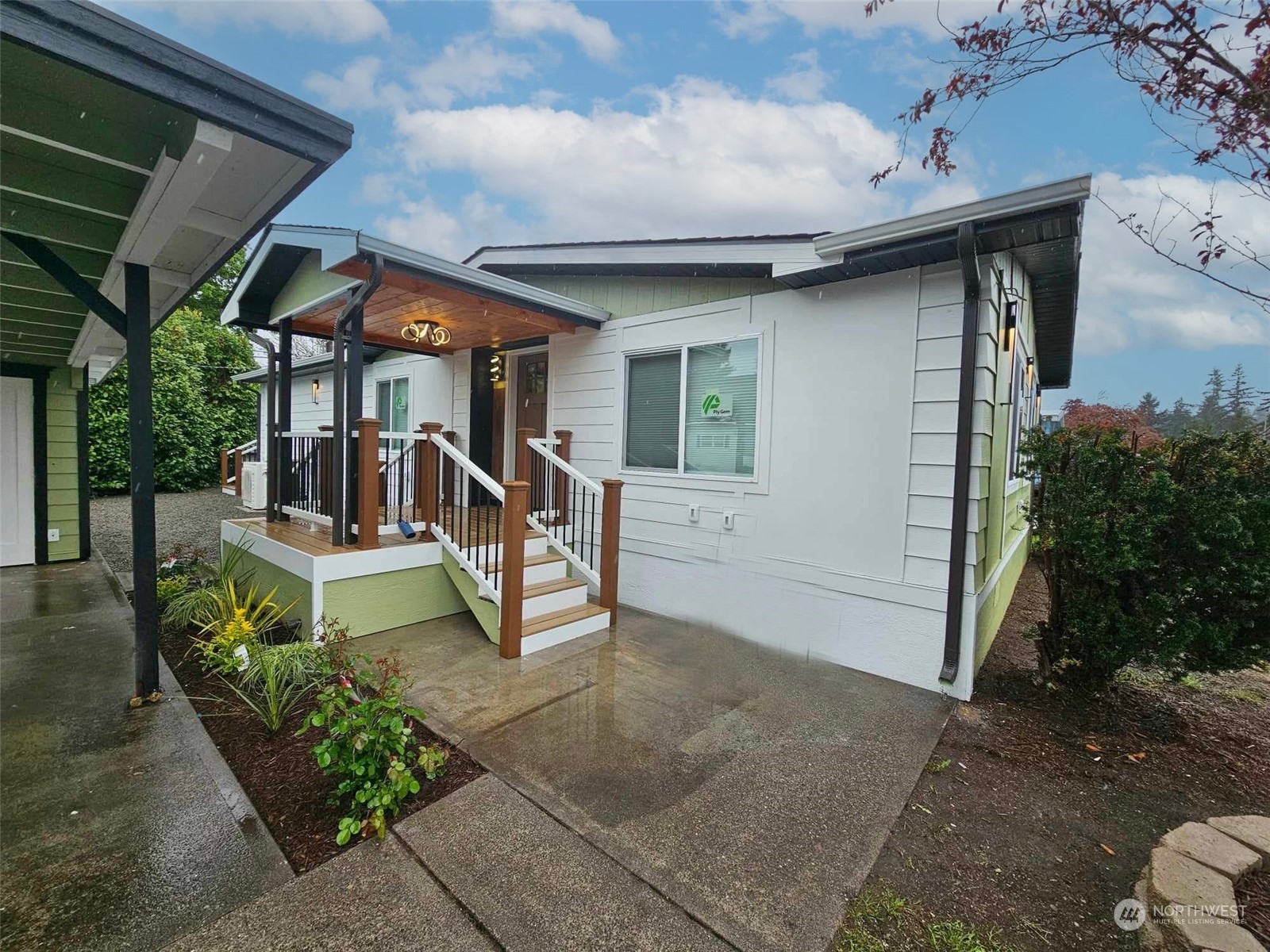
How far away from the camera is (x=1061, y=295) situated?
5645 millimetres

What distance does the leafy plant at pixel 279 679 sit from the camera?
2.96 m

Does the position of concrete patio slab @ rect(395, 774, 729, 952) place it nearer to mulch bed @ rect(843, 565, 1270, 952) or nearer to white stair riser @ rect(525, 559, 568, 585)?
mulch bed @ rect(843, 565, 1270, 952)

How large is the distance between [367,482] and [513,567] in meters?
1.43

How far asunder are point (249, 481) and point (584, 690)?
30.7 ft

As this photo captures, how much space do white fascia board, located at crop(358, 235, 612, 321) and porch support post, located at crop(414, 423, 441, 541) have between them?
124cm

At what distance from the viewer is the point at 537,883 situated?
1927mm

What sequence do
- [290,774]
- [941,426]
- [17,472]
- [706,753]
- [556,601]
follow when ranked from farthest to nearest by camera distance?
1. [17,472]
2. [556,601]
3. [941,426]
4. [706,753]
5. [290,774]

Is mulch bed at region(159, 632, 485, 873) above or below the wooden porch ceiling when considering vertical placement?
below

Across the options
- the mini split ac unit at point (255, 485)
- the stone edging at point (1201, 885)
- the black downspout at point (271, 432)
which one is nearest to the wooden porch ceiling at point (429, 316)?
the black downspout at point (271, 432)

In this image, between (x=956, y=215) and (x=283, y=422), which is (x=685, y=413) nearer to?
(x=956, y=215)

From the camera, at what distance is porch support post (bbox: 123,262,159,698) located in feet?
9.95

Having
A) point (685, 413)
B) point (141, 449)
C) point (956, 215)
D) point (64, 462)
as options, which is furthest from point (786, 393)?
point (64, 462)

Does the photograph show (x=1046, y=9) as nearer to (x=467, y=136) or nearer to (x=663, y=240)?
(x=663, y=240)

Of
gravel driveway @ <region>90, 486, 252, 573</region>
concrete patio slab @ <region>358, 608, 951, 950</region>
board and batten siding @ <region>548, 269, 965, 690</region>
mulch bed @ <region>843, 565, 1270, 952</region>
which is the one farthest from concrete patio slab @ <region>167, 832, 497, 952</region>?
gravel driveway @ <region>90, 486, 252, 573</region>
